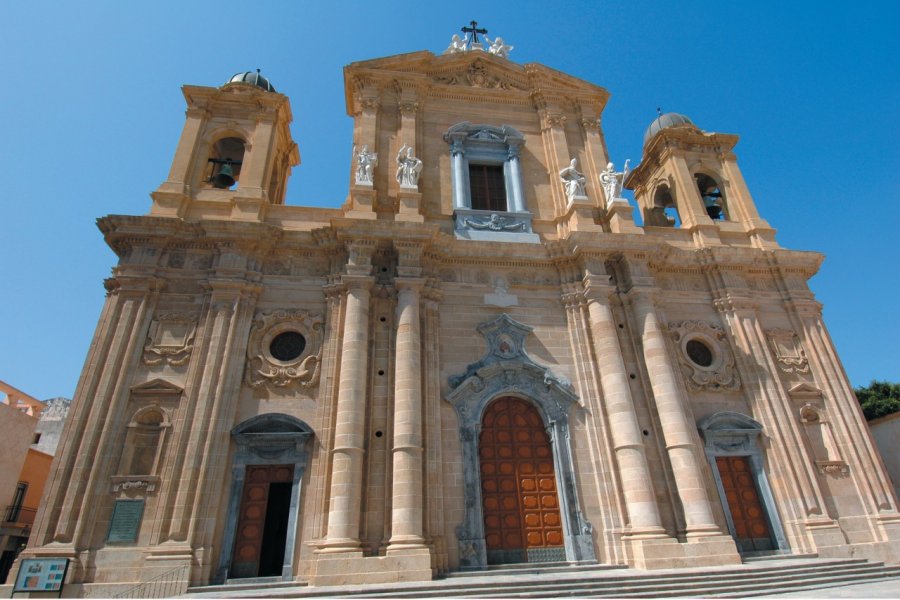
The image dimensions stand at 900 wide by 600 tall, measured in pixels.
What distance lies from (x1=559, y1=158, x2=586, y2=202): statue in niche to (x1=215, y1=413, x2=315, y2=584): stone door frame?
10644 millimetres

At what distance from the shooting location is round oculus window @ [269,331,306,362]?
13.1 meters

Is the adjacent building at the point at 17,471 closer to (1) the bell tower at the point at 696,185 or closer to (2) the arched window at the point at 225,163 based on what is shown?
(2) the arched window at the point at 225,163

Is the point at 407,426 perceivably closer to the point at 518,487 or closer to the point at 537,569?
the point at 518,487

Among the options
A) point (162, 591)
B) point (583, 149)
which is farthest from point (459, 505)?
point (583, 149)

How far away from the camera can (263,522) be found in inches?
441

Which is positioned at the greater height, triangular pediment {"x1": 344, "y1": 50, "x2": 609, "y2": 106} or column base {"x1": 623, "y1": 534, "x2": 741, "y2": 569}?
triangular pediment {"x1": 344, "y1": 50, "x2": 609, "y2": 106}

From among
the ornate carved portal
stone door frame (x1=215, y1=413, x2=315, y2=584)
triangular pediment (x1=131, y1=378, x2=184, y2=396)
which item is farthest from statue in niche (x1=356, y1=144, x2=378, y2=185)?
triangular pediment (x1=131, y1=378, x2=184, y2=396)

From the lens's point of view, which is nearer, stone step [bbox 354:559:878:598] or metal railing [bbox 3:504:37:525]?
stone step [bbox 354:559:878:598]

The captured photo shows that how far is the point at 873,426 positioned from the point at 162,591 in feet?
75.9

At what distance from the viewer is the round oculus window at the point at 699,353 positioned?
14883 millimetres

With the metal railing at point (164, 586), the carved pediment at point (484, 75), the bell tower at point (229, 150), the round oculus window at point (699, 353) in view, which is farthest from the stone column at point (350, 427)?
the carved pediment at point (484, 75)

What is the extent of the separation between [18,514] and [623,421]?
23872 mm

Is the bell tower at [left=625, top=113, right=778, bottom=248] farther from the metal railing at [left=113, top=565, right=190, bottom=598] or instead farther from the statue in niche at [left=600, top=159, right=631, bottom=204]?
the metal railing at [left=113, top=565, right=190, bottom=598]

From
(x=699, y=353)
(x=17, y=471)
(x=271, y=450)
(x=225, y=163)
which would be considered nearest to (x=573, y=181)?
(x=699, y=353)
